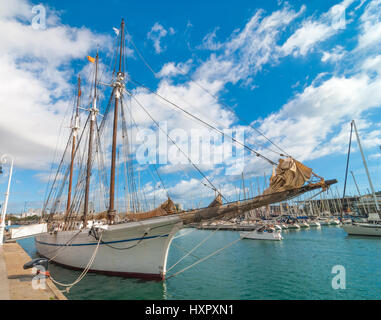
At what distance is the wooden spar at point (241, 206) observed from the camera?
30.7 ft

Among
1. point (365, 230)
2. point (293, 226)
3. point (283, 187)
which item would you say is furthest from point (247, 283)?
point (293, 226)

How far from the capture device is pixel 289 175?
9.36 meters

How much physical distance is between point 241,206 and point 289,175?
8.82 ft

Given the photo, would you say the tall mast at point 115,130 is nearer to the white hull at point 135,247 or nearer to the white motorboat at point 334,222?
the white hull at point 135,247

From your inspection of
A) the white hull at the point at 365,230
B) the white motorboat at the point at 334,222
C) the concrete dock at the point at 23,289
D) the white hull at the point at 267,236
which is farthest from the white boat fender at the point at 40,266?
the white motorboat at the point at 334,222

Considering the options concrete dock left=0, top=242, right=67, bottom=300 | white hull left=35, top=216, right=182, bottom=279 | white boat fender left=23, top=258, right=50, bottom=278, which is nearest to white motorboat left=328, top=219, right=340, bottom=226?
white hull left=35, top=216, right=182, bottom=279

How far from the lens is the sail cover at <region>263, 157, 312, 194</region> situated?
926cm

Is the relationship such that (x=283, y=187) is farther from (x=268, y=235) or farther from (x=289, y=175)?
(x=268, y=235)

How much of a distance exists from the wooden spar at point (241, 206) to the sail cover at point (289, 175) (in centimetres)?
27

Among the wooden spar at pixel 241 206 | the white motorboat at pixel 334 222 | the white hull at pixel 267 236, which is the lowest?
the white hull at pixel 267 236

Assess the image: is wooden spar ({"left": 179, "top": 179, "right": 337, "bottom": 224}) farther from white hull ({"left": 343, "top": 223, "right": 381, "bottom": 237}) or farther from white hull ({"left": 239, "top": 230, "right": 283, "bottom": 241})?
white hull ({"left": 343, "top": 223, "right": 381, "bottom": 237})
